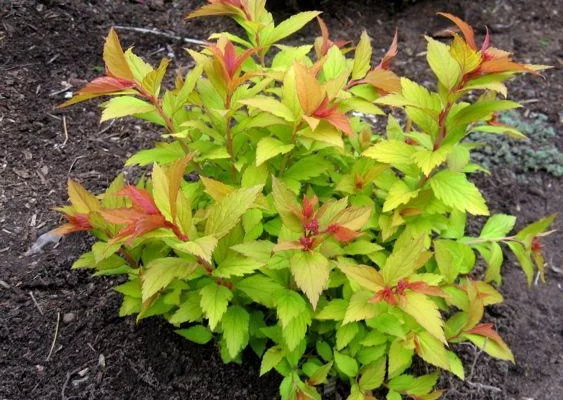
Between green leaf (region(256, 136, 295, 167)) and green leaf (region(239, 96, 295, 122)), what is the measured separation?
96 mm

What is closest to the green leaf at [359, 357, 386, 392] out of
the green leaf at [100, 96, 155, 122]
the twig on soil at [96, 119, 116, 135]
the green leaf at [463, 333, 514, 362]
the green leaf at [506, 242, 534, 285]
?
the green leaf at [463, 333, 514, 362]

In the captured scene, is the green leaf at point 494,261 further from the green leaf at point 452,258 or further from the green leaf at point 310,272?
the green leaf at point 310,272

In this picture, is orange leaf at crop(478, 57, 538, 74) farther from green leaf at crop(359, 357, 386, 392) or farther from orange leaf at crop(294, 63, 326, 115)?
green leaf at crop(359, 357, 386, 392)

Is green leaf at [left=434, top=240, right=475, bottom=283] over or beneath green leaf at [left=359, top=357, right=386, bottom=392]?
over

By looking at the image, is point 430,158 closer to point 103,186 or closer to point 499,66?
point 499,66

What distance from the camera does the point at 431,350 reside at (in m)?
2.04

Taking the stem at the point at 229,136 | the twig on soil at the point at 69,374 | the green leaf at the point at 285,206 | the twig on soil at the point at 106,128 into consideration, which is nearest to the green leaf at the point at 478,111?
the green leaf at the point at 285,206

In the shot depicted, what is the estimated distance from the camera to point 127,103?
1885mm

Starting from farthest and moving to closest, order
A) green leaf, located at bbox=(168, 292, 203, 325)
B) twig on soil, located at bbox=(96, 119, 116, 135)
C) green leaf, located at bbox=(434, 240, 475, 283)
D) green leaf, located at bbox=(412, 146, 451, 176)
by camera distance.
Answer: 1. twig on soil, located at bbox=(96, 119, 116, 135)
2. green leaf, located at bbox=(434, 240, 475, 283)
3. green leaf, located at bbox=(168, 292, 203, 325)
4. green leaf, located at bbox=(412, 146, 451, 176)

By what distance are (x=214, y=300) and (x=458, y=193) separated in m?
0.87

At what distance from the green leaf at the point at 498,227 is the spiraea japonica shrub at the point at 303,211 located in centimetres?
6

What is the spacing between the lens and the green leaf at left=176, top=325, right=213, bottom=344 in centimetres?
219

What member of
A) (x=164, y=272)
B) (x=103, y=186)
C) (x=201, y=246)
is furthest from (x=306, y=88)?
(x=103, y=186)

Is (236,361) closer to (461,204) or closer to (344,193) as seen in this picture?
(344,193)
